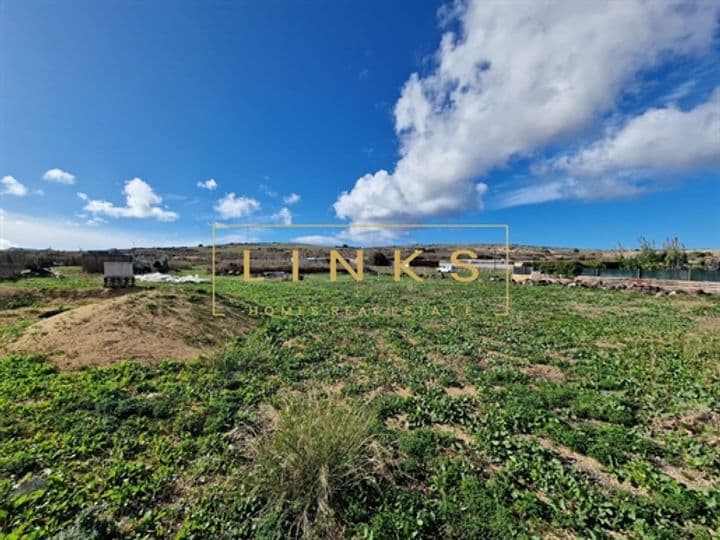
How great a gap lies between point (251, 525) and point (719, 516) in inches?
154

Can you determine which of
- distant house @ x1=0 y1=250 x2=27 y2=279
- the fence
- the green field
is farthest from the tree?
distant house @ x1=0 y1=250 x2=27 y2=279

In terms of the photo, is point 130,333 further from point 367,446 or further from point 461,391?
point 461,391

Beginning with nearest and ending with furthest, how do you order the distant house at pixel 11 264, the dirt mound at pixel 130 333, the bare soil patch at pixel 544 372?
the bare soil patch at pixel 544 372 → the dirt mound at pixel 130 333 → the distant house at pixel 11 264

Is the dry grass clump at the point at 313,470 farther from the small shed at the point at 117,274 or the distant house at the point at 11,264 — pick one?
the distant house at the point at 11,264

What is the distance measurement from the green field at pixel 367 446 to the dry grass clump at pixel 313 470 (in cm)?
1

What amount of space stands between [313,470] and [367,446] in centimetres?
59

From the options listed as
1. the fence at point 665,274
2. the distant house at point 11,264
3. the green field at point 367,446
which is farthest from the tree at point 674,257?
the distant house at point 11,264

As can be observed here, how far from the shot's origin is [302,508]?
251 cm

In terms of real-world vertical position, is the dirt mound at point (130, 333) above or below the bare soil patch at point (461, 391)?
above

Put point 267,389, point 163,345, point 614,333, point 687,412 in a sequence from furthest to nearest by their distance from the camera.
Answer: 1. point 614,333
2. point 163,345
3. point 267,389
4. point 687,412

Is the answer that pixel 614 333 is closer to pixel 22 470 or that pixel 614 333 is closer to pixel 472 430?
pixel 472 430

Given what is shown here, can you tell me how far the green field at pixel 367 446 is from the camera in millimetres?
2502

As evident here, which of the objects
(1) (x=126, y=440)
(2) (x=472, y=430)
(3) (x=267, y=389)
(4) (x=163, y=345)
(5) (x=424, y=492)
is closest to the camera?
(5) (x=424, y=492)

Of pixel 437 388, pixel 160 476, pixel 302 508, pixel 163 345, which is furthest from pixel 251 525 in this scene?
pixel 163 345
